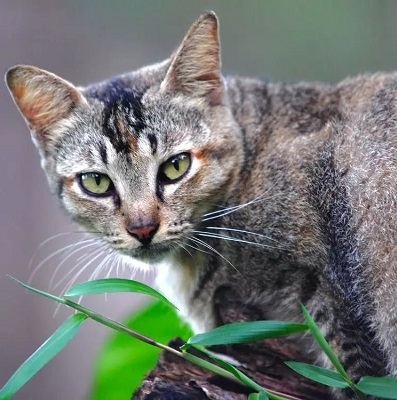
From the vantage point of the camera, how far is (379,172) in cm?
Answer: 195

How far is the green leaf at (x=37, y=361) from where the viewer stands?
56.2 inches

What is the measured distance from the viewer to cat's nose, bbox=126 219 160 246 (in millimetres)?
1938

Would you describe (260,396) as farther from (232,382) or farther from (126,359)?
(126,359)

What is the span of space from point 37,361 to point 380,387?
26.7 inches

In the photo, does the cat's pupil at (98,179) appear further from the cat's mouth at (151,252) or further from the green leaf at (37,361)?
the green leaf at (37,361)

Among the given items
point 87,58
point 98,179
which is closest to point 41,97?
point 98,179

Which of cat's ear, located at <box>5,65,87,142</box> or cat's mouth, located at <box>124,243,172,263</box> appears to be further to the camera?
cat's ear, located at <box>5,65,87,142</box>

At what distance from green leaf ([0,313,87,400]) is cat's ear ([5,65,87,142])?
2.88 feet

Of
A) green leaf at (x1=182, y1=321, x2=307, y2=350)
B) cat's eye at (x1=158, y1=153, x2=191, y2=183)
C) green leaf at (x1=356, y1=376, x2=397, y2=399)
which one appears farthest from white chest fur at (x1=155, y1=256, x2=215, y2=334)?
green leaf at (x1=356, y1=376, x2=397, y2=399)

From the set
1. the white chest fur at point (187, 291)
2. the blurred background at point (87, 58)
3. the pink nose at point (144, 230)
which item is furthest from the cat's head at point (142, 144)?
the blurred background at point (87, 58)

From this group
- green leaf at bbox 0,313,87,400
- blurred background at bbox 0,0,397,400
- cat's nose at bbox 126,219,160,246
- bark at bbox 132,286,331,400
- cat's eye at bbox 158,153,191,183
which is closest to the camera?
green leaf at bbox 0,313,87,400

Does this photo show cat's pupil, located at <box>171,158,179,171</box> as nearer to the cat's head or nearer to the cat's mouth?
the cat's head

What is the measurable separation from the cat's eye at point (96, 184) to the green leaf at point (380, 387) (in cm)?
88

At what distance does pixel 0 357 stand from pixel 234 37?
2166mm
